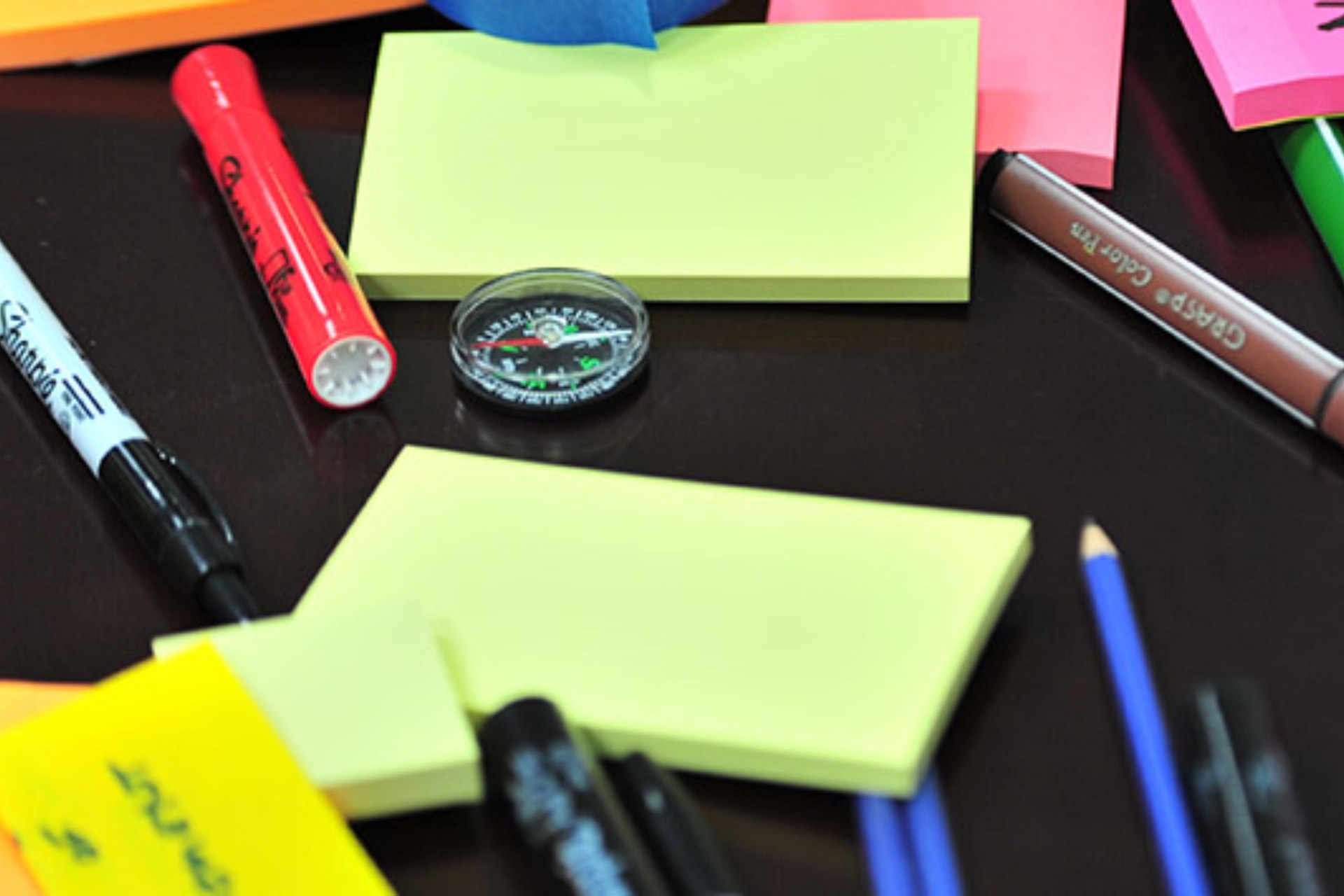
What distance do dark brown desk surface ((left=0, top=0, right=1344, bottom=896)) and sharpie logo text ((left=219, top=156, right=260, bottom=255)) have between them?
0.07 feet

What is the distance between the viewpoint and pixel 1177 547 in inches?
23.7

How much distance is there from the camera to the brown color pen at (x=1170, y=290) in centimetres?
64

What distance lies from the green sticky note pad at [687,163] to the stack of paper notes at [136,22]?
72 millimetres

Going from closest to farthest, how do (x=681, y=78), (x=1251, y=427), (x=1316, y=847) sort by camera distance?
(x=1316, y=847)
(x=1251, y=427)
(x=681, y=78)

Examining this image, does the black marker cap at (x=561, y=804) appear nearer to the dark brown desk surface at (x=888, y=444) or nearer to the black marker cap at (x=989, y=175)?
the dark brown desk surface at (x=888, y=444)

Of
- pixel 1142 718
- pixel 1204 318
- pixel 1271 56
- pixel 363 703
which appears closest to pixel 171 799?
pixel 363 703

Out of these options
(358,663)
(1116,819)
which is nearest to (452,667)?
(358,663)

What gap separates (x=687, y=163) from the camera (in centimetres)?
74

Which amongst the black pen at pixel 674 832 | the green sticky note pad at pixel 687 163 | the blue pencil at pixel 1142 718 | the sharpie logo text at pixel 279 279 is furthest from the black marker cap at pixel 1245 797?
the sharpie logo text at pixel 279 279

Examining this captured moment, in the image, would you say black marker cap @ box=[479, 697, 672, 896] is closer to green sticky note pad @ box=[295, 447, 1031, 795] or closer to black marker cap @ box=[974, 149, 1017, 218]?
green sticky note pad @ box=[295, 447, 1031, 795]

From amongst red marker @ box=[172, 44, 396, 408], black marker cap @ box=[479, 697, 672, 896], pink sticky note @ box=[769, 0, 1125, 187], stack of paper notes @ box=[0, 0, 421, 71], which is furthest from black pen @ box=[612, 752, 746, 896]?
stack of paper notes @ box=[0, 0, 421, 71]

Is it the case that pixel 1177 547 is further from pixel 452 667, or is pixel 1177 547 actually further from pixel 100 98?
pixel 100 98

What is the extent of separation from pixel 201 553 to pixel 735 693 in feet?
0.60

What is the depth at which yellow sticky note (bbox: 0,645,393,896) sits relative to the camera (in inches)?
19.7
